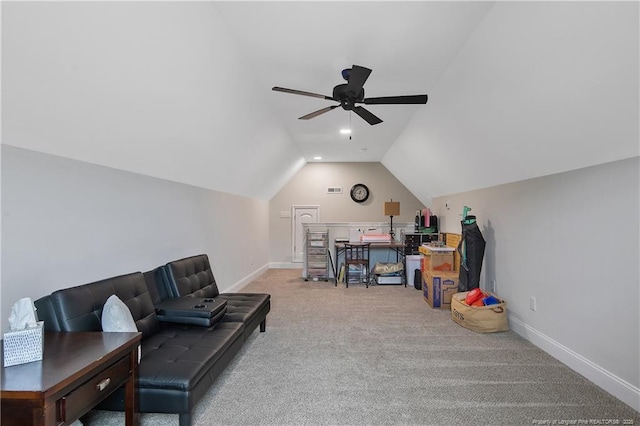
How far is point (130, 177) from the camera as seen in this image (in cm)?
286

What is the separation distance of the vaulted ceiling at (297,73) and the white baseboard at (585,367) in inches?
64.4

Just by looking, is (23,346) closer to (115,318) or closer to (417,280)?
(115,318)

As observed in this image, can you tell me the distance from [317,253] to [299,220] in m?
2.06

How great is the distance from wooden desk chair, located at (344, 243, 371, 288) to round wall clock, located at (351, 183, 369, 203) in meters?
2.18

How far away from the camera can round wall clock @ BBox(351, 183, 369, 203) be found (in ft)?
28.2

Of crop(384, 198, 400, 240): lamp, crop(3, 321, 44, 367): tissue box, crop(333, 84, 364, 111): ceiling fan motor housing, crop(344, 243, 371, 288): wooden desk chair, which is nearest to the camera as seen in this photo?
crop(3, 321, 44, 367): tissue box

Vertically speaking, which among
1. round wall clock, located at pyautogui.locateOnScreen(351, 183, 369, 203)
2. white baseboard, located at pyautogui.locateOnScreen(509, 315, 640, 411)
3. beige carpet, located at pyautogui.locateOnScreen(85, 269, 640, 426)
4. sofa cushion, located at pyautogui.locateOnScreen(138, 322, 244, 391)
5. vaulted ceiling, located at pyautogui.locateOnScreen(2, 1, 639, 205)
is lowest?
beige carpet, located at pyautogui.locateOnScreen(85, 269, 640, 426)

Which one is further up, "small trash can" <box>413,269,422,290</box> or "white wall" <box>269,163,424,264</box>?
"white wall" <box>269,163,424,264</box>

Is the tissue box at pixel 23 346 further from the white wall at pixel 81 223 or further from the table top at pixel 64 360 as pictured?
the white wall at pixel 81 223

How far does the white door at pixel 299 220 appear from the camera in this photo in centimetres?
858

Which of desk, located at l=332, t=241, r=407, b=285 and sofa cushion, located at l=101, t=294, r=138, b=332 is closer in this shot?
sofa cushion, located at l=101, t=294, r=138, b=332

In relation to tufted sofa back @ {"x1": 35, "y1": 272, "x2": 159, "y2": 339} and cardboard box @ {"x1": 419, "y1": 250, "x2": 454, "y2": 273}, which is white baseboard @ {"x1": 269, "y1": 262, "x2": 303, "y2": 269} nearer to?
cardboard box @ {"x1": 419, "y1": 250, "x2": 454, "y2": 273}

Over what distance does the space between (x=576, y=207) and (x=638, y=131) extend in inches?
35.7

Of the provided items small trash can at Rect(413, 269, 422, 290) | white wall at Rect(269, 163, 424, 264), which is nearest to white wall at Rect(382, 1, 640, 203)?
small trash can at Rect(413, 269, 422, 290)
